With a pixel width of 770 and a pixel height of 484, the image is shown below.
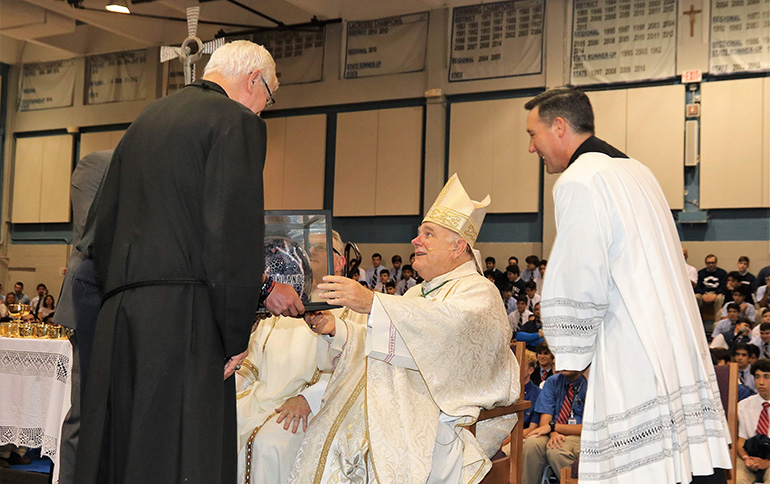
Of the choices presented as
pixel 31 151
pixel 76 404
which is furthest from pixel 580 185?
pixel 31 151

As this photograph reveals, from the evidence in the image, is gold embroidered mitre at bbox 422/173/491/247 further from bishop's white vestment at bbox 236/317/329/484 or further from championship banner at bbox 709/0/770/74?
championship banner at bbox 709/0/770/74

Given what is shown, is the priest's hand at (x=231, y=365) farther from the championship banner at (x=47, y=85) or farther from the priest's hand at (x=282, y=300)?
the championship banner at (x=47, y=85)

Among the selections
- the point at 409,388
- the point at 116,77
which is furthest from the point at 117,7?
the point at 409,388

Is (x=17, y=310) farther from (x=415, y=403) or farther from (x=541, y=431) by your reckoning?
(x=541, y=431)

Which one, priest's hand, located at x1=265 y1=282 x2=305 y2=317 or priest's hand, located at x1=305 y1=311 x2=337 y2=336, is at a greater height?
priest's hand, located at x1=265 y1=282 x2=305 y2=317

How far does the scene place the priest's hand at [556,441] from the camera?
5.74 m

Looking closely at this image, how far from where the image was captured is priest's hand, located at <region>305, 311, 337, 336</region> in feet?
12.4

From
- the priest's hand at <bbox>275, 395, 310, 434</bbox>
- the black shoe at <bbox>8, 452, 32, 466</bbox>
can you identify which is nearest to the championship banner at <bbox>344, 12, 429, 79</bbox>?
the black shoe at <bbox>8, 452, 32, 466</bbox>

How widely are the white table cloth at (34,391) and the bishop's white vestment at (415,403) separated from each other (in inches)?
54.8

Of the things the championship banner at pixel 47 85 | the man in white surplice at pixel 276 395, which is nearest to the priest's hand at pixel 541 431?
the man in white surplice at pixel 276 395

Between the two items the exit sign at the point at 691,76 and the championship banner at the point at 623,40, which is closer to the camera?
the exit sign at the point at 691,76

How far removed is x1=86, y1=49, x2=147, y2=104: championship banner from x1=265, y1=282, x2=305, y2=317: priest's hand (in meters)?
16.3

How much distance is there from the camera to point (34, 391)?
4250mm

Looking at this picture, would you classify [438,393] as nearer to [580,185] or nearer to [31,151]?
[580,185]
